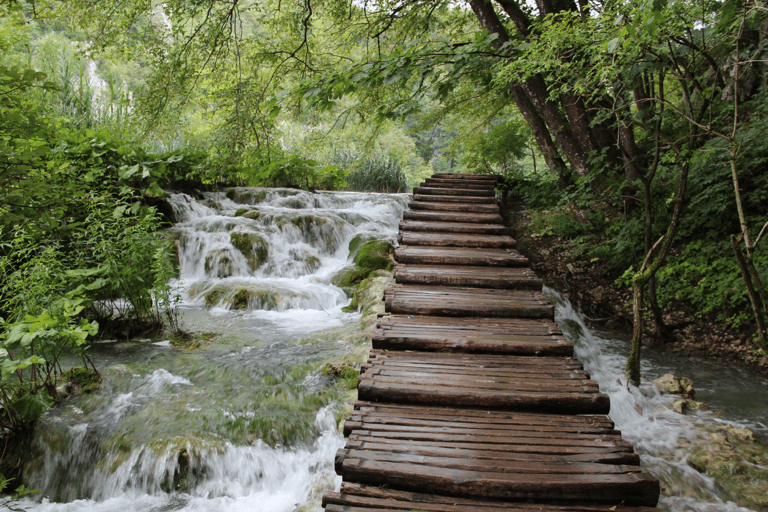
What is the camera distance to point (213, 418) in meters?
3.39

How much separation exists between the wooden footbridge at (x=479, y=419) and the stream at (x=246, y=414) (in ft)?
3.43

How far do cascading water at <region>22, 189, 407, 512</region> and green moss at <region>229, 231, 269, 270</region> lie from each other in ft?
2.26

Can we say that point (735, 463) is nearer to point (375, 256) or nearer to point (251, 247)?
point (375, 256)

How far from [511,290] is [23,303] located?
4454 mm

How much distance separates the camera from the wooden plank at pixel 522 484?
5.91 feet

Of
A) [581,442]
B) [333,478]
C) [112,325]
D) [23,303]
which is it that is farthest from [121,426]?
[581,442]

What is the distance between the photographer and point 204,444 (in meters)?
3.02

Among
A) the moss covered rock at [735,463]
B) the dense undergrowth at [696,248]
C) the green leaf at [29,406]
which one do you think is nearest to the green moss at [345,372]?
the green leaf at [29,406]

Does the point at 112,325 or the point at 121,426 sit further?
the point at 112,325

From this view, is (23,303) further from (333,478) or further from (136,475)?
(333,478)

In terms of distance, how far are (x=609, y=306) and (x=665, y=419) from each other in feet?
7.85

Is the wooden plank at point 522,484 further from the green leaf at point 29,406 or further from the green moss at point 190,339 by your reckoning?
the green moss at point 190,339

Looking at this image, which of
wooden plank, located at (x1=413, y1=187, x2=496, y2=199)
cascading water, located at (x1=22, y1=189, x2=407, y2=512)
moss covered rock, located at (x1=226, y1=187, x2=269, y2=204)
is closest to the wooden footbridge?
cascading water, located at (x1=22, y1=189, x2=407, y2=512)

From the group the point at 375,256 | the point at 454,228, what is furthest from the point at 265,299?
the point at 454,228
